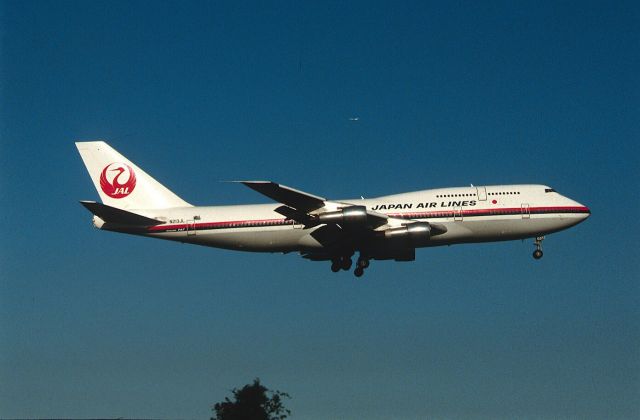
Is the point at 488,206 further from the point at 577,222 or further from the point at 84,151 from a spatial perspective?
the point at 84,151

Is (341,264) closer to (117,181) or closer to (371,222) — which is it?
(371,222)

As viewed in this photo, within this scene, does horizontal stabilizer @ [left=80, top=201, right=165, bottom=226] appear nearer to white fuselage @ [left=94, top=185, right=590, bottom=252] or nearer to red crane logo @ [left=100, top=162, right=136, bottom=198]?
white fuselage @ [left=94, top=185, right=590, bottom=252]

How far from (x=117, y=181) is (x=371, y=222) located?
18.8 m

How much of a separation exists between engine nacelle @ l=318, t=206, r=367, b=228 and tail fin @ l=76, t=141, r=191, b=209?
11.6 m

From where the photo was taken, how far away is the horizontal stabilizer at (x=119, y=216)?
61.0m

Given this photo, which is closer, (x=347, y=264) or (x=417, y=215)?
(x=417, y=215)

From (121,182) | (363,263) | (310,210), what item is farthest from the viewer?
(121,182)

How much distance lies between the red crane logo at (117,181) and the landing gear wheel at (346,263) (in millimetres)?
15423

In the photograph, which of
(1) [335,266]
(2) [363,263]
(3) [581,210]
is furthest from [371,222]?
(3) [581,210]

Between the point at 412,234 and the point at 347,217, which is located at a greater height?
the point at 347,217

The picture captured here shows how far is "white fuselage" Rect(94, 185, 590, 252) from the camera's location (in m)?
62.3

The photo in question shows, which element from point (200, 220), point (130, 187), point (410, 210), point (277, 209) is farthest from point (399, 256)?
point (130, 187)

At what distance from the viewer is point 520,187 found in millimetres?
64062

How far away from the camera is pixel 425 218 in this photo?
62.6m
